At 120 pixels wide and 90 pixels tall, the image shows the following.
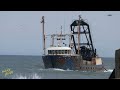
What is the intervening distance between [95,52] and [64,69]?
406 centimetres

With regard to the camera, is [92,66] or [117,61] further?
[92,66]

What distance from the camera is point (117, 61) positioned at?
7.22 m
